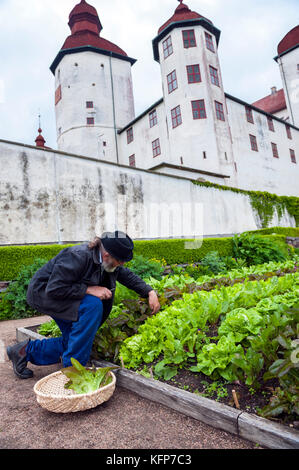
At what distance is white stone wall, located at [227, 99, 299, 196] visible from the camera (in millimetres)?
24562

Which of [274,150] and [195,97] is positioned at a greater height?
[195,97]

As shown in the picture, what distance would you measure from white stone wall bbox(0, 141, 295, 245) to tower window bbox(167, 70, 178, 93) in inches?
486

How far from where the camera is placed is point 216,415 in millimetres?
2090

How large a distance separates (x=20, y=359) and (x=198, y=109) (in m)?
22.0

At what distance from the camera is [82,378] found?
2451 millimetres

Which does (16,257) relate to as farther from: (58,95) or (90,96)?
(58,95)

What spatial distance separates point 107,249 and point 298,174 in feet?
108

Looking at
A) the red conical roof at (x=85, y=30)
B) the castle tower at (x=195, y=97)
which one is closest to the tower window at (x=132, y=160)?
the castle tower at (x=195, y=97)

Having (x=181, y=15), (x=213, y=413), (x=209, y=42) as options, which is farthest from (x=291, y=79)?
(x=213, y=413)

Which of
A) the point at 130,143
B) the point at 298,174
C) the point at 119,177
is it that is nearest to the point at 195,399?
the point at 119,177

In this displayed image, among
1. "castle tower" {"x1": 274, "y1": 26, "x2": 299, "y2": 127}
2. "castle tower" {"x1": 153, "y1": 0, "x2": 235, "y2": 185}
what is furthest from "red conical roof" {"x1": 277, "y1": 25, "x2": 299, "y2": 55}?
"castle tower" {"x1": 153, "y1": 0, "x2": 235, "y2": 185}
